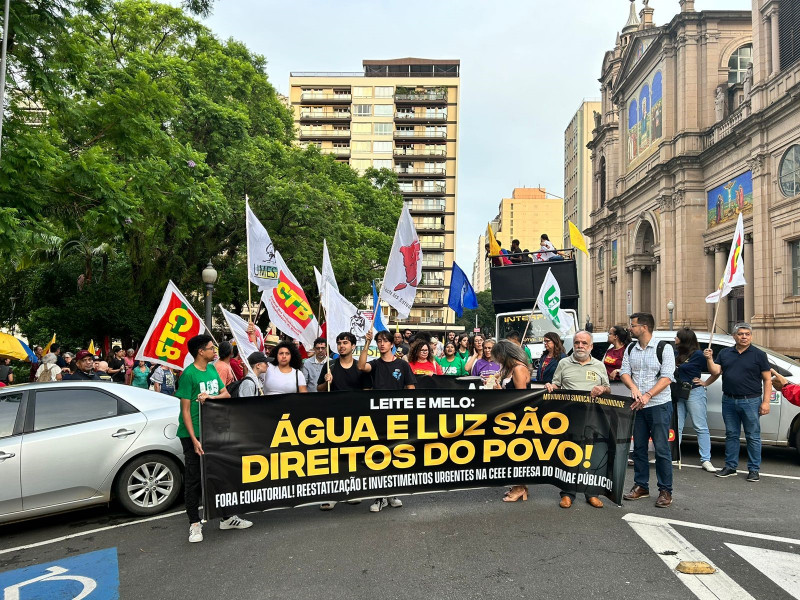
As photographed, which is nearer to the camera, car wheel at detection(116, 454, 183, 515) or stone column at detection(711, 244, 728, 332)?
car wheel at detection(116, 454, 183, 515)

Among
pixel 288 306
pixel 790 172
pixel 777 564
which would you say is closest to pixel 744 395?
pixel 777 564

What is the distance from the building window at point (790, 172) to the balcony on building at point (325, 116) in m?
56.2

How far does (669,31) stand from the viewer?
138ft

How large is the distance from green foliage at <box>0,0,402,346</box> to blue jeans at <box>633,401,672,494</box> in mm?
7979

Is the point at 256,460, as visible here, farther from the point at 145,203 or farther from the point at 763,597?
the point at 145,203

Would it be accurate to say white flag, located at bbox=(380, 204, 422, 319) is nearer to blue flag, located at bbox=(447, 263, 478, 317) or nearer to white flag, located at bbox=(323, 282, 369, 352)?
white flag, located at bbox=(323, 282, 369, 352)

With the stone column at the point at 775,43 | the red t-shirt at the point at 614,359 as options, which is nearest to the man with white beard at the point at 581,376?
the red t-shirt at the point at 614,359

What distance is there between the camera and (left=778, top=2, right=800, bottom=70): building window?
93.1 ft

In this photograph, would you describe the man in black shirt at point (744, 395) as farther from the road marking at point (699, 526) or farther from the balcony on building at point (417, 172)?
the balcony on building at point (417, 172)

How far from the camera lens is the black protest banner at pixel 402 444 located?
5.71 m

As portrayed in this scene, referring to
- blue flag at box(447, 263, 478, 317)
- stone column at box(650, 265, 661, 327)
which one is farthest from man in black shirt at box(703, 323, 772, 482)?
stone column at box(650, 265, 661, 327)

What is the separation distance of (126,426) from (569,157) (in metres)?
96.7

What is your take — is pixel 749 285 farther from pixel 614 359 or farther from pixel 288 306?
pixel 288 306

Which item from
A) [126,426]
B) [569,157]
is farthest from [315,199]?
[569,157]
